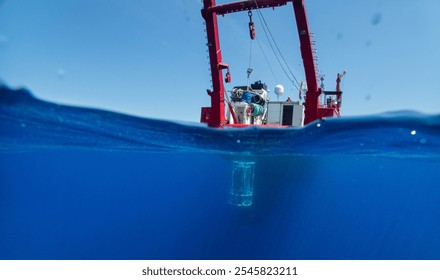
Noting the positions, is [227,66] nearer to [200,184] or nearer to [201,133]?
[201,133]

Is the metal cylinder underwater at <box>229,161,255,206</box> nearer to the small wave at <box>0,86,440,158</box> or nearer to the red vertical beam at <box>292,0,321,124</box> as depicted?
the small wave at <box>0,86,440,158</box>

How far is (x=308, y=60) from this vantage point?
7.82 meters

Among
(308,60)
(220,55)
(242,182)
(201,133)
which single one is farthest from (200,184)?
(308,60)

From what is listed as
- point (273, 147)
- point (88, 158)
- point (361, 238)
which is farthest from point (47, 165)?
point (361, 238)

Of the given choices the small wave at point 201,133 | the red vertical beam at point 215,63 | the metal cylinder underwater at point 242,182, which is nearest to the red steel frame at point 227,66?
the red vertical beam at point 215,63

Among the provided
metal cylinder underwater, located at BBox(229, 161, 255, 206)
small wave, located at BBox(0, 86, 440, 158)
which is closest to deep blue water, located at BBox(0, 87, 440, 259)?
small wave, located at BBox(0, 86, 440, 158)

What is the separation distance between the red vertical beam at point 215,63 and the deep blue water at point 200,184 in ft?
7.48

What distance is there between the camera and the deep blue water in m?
10.8

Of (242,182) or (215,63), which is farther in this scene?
(242,182)

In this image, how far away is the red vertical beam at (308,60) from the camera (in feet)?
24.8

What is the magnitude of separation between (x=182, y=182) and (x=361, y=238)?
34.1 metres

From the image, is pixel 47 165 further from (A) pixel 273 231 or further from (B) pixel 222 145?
(A) pixel 273 231

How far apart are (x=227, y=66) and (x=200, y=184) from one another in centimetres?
2637

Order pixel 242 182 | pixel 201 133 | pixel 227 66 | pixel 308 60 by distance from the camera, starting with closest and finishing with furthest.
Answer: pixel 308 60
pixel 227 66
pixel 201 133
pixel 242 182
